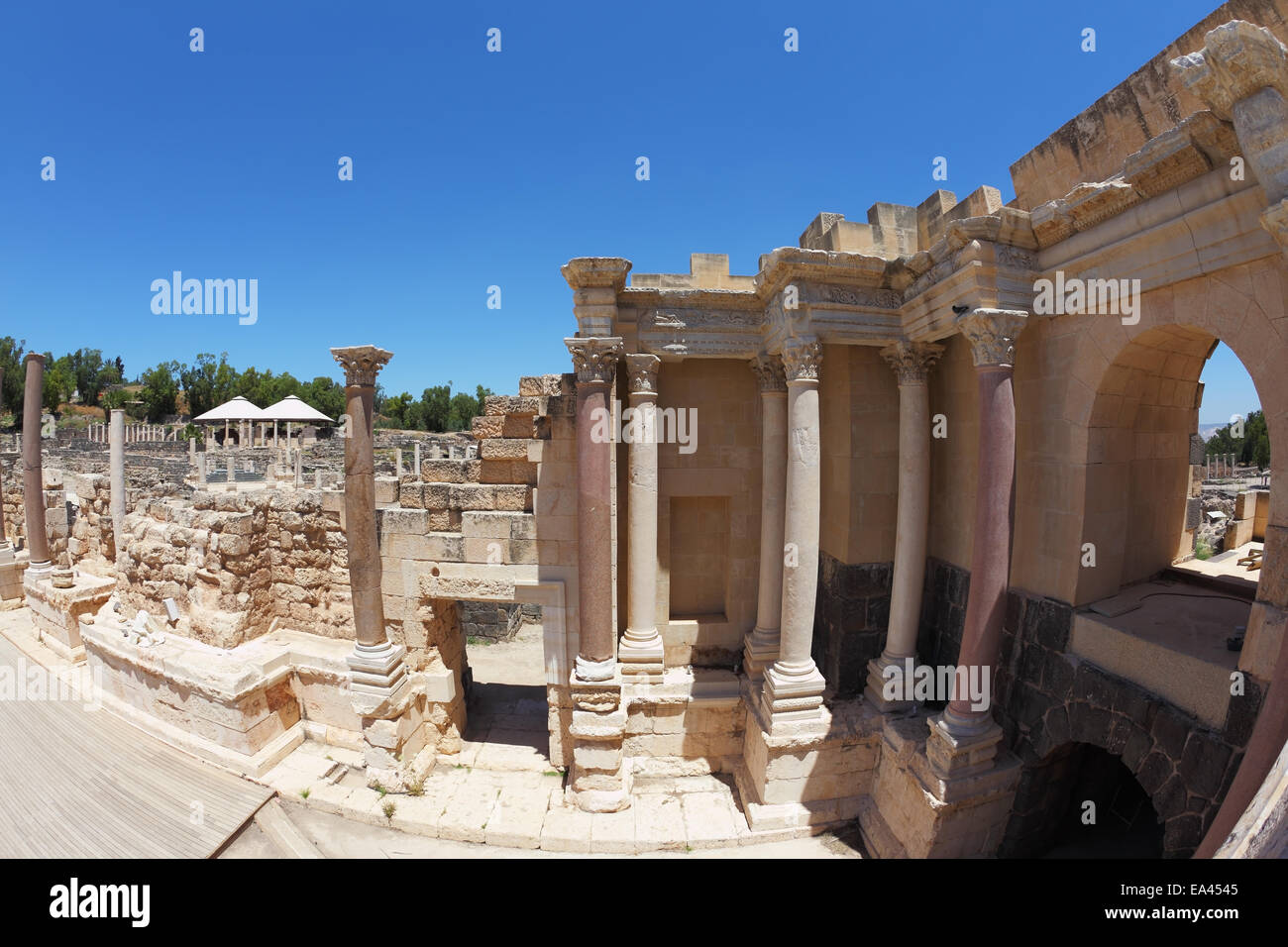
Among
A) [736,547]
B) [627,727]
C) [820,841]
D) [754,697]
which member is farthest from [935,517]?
[627,727]

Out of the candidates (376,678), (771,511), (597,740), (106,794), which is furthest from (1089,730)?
(106,794)

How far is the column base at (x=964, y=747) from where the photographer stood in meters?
5.61

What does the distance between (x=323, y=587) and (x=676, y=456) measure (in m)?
6.35

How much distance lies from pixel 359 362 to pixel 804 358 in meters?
5.87

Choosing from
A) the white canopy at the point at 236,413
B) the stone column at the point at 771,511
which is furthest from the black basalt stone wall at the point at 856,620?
the white canopy at the point at 236,413

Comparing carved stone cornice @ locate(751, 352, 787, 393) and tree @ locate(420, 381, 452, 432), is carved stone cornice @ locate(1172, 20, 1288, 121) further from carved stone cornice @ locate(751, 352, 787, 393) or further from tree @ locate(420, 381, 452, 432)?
tree @ locate(420, 381, 452, 432)

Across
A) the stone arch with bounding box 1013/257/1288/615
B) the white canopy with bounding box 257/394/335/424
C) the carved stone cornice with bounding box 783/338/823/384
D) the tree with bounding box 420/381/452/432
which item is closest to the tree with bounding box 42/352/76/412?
the tree with bounding box 420/381/452/432

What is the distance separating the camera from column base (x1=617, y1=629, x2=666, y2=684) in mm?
7605

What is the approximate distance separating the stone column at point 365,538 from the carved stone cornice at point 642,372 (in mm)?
3474

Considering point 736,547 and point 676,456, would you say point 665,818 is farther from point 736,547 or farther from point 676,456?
point 676,456

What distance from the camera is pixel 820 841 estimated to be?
6.52m

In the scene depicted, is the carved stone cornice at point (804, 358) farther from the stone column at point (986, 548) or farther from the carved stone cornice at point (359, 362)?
the carved stone cornice at point (359, 362)

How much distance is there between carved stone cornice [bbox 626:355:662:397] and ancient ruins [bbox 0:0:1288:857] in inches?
3.0

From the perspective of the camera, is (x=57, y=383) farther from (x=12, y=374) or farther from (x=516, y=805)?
(x=516, y=805)
